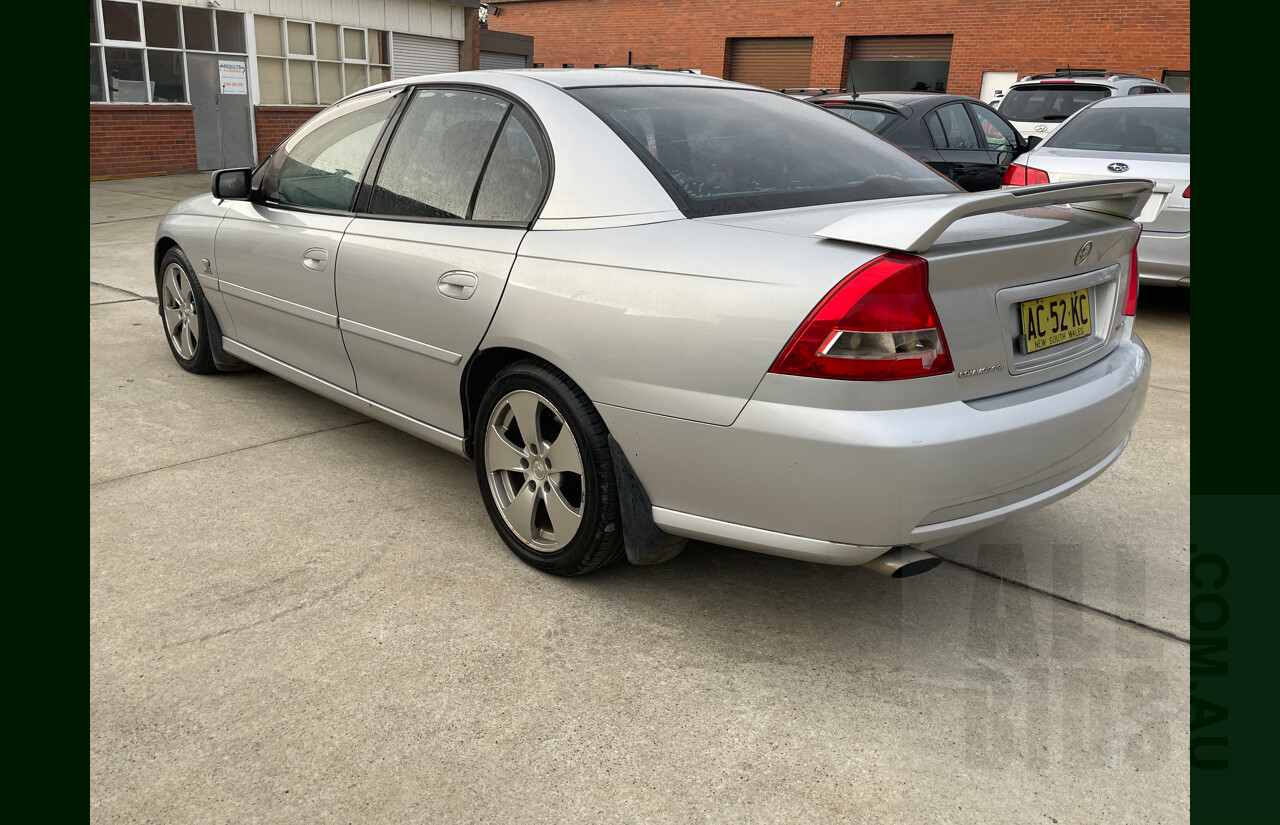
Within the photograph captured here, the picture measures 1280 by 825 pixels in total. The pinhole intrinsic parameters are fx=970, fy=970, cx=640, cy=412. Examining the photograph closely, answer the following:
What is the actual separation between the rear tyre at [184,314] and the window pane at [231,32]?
14.1 metres

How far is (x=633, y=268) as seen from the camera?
2555 millimetres

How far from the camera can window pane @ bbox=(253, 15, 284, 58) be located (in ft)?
57.4

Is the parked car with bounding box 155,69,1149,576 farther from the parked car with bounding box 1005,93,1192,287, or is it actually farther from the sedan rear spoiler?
the parked car with bounding box 1005,93,1192,287

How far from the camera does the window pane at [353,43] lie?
Result: 763 inches

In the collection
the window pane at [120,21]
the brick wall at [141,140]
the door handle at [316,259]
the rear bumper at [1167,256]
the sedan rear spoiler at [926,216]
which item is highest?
the window pane at [120,21]

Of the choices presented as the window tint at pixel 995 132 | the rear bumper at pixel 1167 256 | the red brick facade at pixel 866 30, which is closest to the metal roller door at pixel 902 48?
the red brick facade at pixel 866 30

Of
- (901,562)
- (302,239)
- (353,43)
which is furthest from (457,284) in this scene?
(353,43)

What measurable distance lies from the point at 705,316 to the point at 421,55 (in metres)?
21.0

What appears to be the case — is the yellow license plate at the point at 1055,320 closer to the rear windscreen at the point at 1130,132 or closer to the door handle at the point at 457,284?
the door handle at the point at 457,284

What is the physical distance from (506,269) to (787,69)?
28.8 m

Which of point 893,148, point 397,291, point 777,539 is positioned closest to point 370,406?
point 397,291

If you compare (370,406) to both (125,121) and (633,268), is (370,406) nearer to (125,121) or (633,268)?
(633,268)

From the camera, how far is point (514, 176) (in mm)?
3045

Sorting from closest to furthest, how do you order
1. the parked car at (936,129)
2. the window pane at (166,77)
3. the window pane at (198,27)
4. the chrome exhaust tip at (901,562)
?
the chrome exhaust tip at (901,562), the parked car at (936,129), the window pane at (166,77), the window pane at (198,27)
